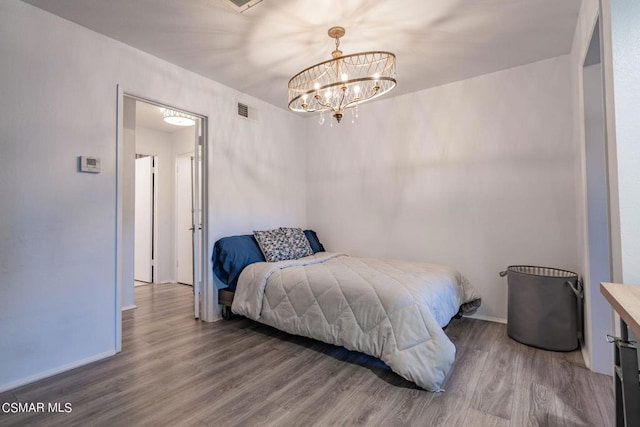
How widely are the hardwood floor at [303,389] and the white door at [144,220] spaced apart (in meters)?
2.53

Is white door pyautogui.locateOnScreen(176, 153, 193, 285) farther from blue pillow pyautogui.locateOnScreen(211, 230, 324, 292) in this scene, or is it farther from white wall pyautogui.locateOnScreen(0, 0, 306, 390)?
white wall pyautogui.locateOnScreen(0, 0, 306, 390)

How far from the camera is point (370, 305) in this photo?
2.13 meters

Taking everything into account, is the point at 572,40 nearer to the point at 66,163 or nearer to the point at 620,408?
the point at 620,408

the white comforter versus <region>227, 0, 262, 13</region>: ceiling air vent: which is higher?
<region>227, 0, 262, 13</region>: ceiling air vent

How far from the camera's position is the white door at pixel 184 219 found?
4824 millimetres

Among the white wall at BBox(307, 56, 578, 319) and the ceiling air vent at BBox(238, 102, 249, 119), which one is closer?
the white wall at BBox(307, 56, 578, 319)

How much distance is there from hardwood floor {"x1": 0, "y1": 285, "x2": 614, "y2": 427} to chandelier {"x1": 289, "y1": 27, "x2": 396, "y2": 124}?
1.89 m

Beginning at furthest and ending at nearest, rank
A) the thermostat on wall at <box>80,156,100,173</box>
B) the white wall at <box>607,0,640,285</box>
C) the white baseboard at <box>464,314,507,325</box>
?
the white baseboard at <box>464,314,507,325</box>
the thermostat on wall at <box>80,156,100,173</box>
the white wall at <box>607,0,640,285</box>

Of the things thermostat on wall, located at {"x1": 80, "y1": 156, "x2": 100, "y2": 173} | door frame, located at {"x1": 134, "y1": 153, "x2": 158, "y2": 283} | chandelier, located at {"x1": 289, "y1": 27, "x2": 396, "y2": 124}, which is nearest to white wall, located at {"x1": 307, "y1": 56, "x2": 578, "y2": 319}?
chandelier, located at {"x1": 289, "y1": 27, "x2": 396, "y2": 124}

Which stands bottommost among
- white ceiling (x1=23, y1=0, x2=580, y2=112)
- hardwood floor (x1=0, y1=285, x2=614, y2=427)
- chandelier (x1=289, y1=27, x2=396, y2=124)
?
hardwood floor (x1=0, y1=285, x2=614, y2=427)

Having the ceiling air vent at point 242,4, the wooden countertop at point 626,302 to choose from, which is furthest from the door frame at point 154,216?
the wooden countertop at point 626,302

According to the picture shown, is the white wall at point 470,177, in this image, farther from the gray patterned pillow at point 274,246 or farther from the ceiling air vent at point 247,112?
the ceiling air vent at point 247,112

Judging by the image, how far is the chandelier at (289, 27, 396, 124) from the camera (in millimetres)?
2122

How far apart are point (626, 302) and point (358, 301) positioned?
150 cm
